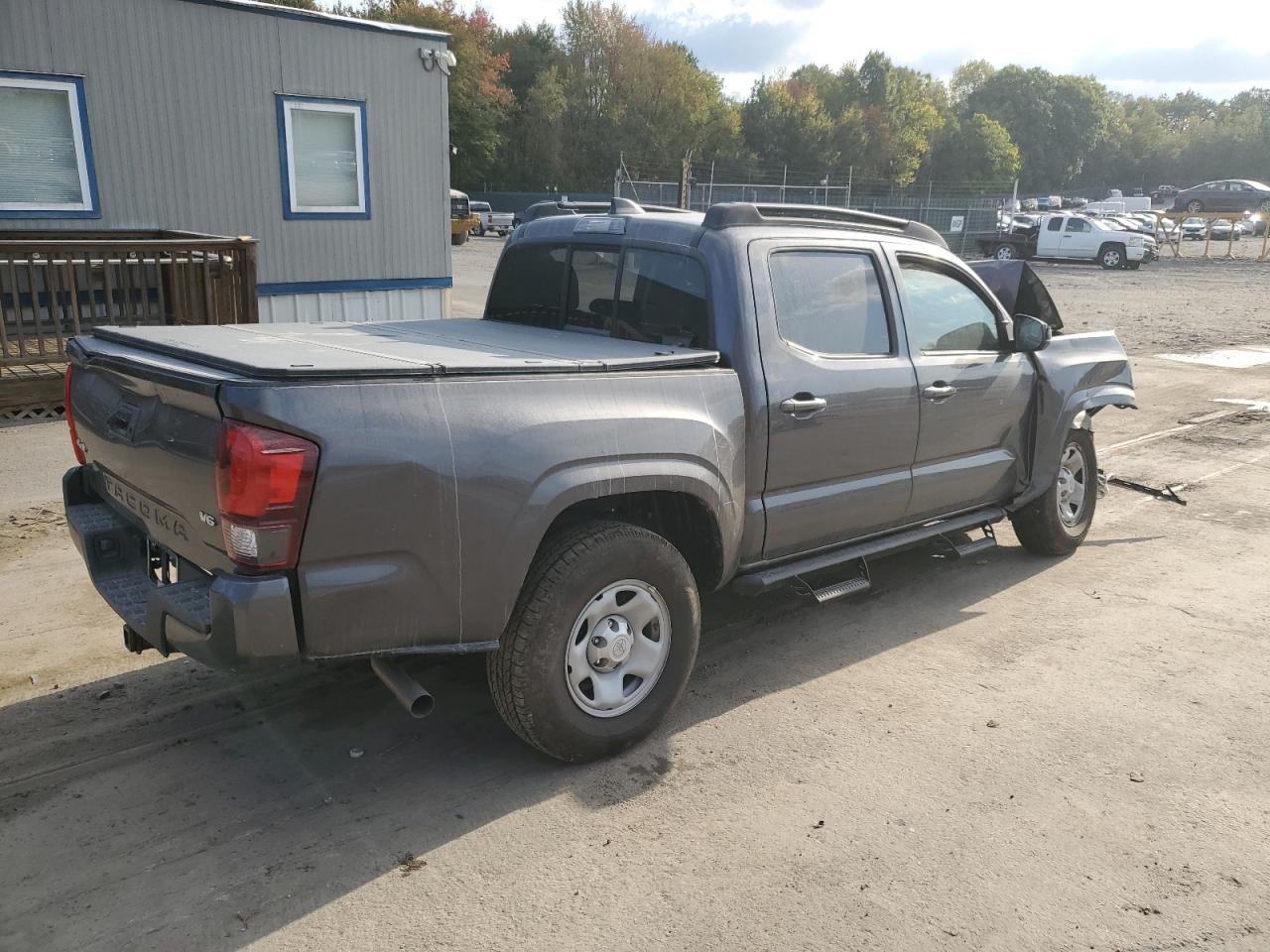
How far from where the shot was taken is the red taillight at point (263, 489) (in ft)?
9.00

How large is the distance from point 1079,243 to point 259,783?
35.1 metres

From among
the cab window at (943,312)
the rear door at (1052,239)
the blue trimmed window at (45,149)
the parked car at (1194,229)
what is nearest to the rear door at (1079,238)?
the rear door at (1052,239)

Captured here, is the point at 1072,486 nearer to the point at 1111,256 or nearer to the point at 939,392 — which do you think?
the point at 939,392

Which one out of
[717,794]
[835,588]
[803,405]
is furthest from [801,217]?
[717,794]

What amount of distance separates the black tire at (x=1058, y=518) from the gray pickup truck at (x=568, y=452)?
447mm

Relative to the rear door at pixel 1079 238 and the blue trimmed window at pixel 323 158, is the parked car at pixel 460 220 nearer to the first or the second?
the rear door at pixel 1079 238

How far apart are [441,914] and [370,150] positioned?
11.4m

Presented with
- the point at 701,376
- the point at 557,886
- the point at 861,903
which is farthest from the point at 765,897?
the point at 701,376

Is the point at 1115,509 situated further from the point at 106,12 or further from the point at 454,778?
the point at 106,12

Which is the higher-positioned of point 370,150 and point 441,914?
point 370,150

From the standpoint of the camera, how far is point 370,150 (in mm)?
12602

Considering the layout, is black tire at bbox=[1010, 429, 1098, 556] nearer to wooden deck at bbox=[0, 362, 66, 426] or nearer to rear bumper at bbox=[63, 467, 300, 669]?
rear bumper at bbox=[63, 467, 300, 669]

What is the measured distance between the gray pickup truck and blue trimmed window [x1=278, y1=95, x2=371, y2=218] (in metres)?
7.82

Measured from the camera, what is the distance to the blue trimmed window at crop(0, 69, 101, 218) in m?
10.3
